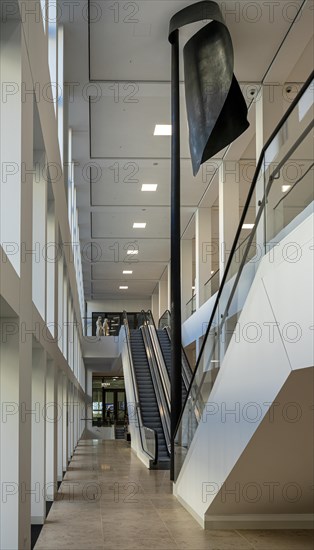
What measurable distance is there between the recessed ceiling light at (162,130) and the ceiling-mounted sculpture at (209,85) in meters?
4.17

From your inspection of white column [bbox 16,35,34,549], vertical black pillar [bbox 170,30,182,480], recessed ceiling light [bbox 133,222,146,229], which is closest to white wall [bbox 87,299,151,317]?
recessed ceiling light [bbox 133,222,146,229]

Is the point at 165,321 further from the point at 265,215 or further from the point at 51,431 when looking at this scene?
the point at 265,215

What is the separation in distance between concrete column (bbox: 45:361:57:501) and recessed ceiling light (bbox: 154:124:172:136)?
8.07 m

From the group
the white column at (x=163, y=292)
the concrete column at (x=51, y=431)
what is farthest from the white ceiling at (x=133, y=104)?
the white column at (x=163, y=292)

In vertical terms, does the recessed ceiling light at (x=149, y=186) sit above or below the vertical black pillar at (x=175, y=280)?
above

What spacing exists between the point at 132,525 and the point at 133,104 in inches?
386

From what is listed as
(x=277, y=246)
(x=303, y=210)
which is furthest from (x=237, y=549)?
(x=303, y=210)

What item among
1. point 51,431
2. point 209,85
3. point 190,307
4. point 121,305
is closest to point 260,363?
point 51,431

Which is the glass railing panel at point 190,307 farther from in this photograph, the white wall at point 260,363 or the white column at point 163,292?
the white wall at point 260,363

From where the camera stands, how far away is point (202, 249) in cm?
2558

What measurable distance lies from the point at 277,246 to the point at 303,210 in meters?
0.81

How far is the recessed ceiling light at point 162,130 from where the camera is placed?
18.3 metres

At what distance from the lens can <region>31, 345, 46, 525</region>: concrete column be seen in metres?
9.77

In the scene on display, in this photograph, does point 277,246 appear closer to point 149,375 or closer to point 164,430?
point 164,430
